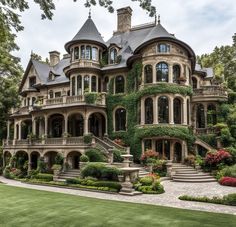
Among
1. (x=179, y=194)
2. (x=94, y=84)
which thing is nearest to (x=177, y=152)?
(x=179, y=194)

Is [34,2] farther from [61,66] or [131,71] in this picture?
[61,66]

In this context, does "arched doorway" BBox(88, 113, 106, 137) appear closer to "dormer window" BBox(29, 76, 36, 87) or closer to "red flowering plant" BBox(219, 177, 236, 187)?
"dormer window" BBox(29, 76, 36, 87)

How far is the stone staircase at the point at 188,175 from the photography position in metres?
22.2

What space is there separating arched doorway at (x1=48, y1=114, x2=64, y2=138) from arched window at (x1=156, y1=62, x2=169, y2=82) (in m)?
13.5

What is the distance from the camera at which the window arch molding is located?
99.8ft

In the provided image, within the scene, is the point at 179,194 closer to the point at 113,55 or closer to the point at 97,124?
the point at 97,124

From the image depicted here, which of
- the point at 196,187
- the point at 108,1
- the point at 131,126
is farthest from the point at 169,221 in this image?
the point at 131,126

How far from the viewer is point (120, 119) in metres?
30.6

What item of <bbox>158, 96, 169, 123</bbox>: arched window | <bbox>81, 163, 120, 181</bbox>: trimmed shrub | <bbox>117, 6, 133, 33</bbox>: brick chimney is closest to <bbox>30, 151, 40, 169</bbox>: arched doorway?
<bbox>81, 163, 120, 181</bbox>: trimmed shrub

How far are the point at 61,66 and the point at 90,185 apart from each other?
23.6 meters

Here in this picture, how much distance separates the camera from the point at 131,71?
30.2 meters

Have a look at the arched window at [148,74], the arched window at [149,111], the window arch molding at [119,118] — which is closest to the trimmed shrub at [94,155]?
the window arch molding at [119,118]

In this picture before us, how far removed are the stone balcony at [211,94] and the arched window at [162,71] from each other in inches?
208

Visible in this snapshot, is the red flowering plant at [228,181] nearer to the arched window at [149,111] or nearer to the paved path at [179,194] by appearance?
the paved path at [179,194]
